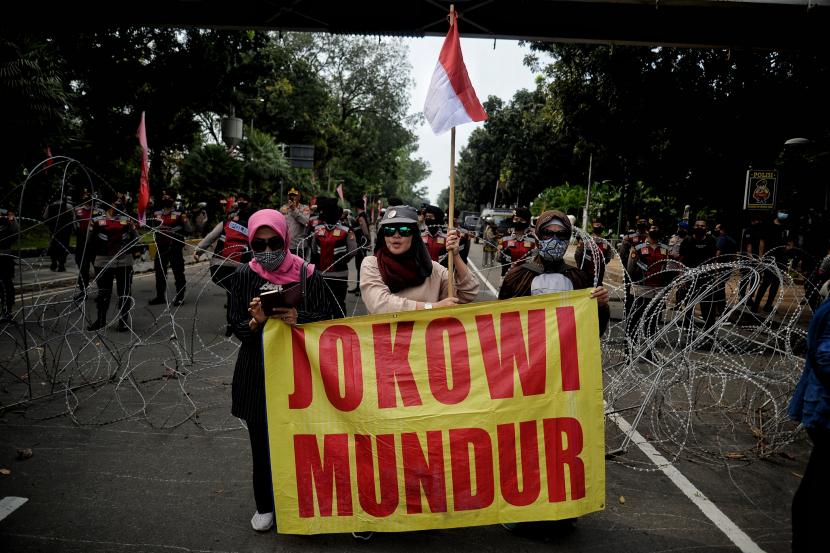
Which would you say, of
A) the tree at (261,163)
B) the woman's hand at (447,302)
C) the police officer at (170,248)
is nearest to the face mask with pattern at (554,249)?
the woman's hand at (447,302)

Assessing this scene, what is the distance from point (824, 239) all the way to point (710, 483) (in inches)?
520

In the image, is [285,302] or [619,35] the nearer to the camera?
[285,302]

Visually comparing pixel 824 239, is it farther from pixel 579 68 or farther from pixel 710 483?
pixel 710 483

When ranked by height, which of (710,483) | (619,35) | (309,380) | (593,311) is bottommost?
(710,483)

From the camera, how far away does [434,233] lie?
1068cm

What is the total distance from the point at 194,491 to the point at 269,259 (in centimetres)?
177

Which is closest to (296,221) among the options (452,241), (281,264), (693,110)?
(281,264)

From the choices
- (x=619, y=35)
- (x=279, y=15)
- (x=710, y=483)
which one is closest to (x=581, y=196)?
(x=619, y=35)

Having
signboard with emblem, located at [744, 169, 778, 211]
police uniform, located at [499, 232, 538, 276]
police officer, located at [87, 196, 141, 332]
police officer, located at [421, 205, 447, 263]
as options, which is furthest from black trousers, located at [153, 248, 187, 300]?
signboard with emblem, located at [744, 169, 778, 211]

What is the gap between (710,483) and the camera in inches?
177

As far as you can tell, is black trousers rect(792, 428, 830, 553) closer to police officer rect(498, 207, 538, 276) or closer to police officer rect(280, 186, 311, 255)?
police officer rect(498, 207, 538, 276)

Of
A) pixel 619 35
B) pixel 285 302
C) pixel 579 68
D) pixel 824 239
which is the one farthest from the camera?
pixel 579 68

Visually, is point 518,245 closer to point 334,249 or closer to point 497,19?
point 334,249

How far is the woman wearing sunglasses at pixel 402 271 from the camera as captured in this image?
3.64m
